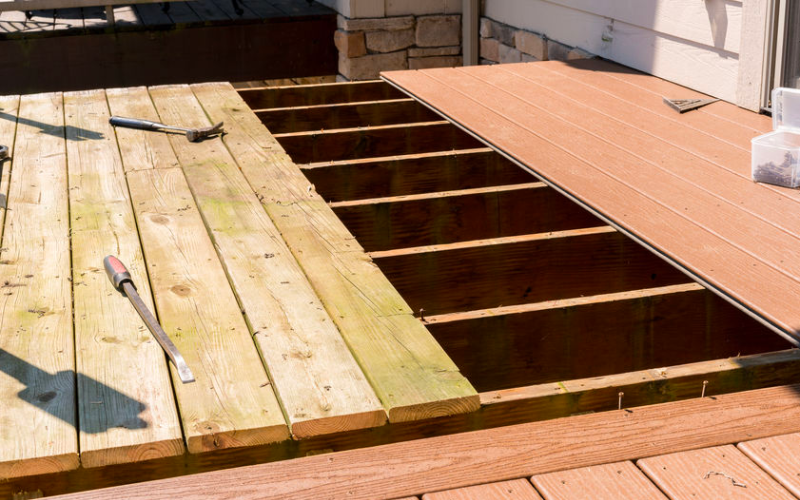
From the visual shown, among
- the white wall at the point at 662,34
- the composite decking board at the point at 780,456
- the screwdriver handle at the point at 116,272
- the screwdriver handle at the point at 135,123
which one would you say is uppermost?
the white wall at the point at 662,34

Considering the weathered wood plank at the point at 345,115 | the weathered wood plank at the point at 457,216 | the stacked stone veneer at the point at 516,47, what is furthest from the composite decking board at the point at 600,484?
the stacked stone veneer at the point at 516,47

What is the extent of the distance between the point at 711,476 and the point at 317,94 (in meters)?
3.77

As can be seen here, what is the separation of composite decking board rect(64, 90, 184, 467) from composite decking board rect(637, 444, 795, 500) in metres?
0.94

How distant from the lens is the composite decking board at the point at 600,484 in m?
1.68

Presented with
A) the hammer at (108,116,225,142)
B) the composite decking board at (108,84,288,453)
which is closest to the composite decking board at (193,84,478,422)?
the composite decking board at (108,84,288,453)

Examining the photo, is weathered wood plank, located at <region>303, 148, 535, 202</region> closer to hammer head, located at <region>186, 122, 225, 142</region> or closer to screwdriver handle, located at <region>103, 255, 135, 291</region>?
hammer head, located at <region>186, 122, 225, 142</region>

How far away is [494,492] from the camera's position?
1.70 m

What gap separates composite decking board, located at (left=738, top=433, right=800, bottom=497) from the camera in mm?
1702

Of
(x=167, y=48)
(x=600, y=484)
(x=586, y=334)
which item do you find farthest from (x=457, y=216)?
(x=167, y=48)

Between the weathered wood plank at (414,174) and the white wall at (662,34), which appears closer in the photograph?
the weathered wood plank at (414,174)

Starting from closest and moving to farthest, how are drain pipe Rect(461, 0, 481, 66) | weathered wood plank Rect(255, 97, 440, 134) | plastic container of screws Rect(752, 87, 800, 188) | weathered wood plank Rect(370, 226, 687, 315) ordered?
1. weathered wood plank Rect(370, 226, 687, 315)
2. plastic container of screws Rect(752, 87, 800, 188)
3. weathered wood plank Rect(255, 97, 440, 134)
4. drain pipe Rect(461, 0, 481, 66)

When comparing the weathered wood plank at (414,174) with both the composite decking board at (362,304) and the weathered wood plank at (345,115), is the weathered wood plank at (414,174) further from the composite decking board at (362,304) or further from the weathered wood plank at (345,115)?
the weathered wood plank at (345,115)

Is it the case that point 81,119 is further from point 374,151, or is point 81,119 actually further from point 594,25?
point 594,25

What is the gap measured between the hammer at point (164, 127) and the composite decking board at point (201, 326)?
0.56 meters
